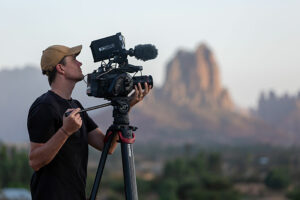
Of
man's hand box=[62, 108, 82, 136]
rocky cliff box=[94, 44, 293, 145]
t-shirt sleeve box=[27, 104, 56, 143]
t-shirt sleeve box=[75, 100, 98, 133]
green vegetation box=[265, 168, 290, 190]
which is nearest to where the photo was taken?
man's hand box=[62, 108, 82, 136]

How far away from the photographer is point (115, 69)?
8.17ft

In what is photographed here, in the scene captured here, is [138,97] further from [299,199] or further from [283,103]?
[283,103]

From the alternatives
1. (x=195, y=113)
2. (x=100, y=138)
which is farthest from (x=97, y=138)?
(x=195, y=113)

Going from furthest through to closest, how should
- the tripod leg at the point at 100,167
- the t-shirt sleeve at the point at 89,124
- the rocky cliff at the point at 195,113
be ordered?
the rocky cliff at the point at 195,113
the t-shirt sleeve at the point at 89,124
the tripod leg at the point at 100,167

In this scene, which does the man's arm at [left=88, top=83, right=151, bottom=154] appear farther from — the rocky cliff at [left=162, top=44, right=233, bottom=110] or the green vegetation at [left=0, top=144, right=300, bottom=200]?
the rocky cliff at [left=162, top=44, right=233, bottom=110]

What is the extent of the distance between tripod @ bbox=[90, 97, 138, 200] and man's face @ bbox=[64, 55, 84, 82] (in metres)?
0.22

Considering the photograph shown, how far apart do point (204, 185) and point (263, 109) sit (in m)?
134

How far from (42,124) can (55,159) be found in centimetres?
19

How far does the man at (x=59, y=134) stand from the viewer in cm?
222

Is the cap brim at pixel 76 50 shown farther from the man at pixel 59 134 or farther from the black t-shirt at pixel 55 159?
the black t-shirt at pixel 55 159

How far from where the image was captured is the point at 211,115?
11144cm

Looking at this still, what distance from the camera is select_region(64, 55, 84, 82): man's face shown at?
8.12 ft

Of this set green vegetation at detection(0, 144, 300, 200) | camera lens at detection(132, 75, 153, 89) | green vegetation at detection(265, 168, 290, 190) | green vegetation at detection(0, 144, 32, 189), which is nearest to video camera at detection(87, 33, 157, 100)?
camera lens at detection(132, 75, 153, 89)

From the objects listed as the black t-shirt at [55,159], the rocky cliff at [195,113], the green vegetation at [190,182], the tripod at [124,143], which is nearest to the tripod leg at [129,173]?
the tripod at [124,143]
